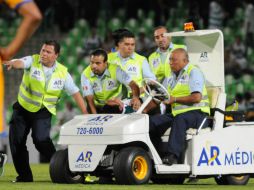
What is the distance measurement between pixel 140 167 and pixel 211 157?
0.83 metres

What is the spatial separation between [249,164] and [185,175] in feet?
2.58

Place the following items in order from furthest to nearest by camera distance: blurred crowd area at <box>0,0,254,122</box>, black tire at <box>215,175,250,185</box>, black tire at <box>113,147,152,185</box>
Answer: blurred crowd area at <box>0,0,254,122</box> → black tire at <box>215,175,250,185</box> → black tire at <box>113,147,152,185</box>

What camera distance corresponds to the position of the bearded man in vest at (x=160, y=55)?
1242cm

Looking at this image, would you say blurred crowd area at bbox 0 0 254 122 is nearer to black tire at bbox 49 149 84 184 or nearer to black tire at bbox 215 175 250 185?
black tire at bbox 215 175 250 185

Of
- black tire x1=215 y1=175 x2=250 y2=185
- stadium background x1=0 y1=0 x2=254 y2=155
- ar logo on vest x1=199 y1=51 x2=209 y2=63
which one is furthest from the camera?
stadium background x1=0 y1=0 x2=254 y2=155

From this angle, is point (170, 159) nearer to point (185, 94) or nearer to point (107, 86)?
point (185, 94)

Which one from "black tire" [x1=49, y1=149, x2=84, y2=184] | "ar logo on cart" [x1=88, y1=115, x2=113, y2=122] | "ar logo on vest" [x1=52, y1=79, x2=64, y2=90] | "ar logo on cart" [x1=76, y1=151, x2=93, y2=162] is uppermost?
"ar logo on vest" [x1=52, y1=79, x2=64, y2=90]

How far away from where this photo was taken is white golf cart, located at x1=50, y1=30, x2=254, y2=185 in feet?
33.9

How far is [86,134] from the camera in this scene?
10516 millimetres

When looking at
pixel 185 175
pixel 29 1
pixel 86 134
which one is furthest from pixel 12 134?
pixel 29 1

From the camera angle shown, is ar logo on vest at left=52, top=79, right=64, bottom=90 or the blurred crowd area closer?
ar logo on vest at left=52, top=79, right=64, bottom=90

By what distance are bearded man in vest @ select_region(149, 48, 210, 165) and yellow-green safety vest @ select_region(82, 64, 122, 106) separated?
799 mm

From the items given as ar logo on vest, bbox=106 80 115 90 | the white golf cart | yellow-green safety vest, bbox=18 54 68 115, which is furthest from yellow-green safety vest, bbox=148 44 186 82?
Answer: yellow-green safety vest, bbox=18 54 68 115

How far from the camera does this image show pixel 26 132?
1153 centimetres
